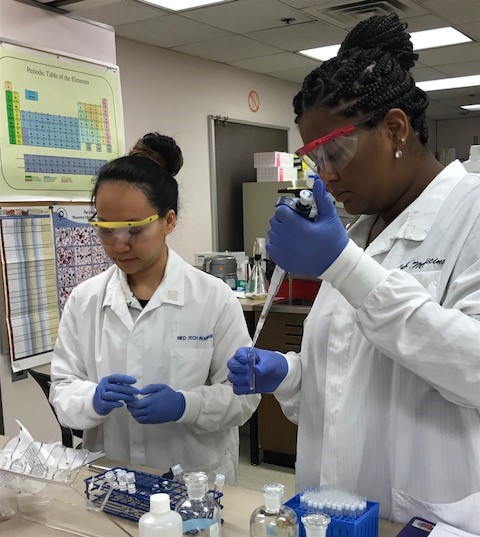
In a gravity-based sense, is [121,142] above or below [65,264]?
above

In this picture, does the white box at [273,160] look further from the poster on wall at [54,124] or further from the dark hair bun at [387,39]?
the dark hair bun at [387,39]

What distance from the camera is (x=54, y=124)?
2.37m

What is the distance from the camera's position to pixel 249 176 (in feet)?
19.5

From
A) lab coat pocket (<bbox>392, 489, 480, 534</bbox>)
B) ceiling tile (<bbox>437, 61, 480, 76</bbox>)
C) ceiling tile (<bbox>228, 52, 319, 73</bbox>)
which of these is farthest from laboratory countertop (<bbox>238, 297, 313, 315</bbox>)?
ceiling tile (<bbox>437, 61, 480, 76</bbox>)

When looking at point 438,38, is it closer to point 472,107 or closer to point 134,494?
point 472,107

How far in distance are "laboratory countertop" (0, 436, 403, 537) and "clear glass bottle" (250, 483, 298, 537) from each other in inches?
6.9

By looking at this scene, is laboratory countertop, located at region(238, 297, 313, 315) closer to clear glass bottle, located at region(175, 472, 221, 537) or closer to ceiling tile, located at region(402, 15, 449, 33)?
ceiling tile, located at region(402, 15, 449, 33)

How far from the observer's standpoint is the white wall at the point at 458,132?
9711mm

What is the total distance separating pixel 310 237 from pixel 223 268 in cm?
328

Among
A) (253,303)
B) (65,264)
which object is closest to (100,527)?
(65,264)

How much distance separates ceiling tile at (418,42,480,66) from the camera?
5211 mm

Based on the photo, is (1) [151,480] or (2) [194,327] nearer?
(1) [151,480]

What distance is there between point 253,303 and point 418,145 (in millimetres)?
2531

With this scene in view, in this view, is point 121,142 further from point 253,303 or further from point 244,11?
point 244,11
